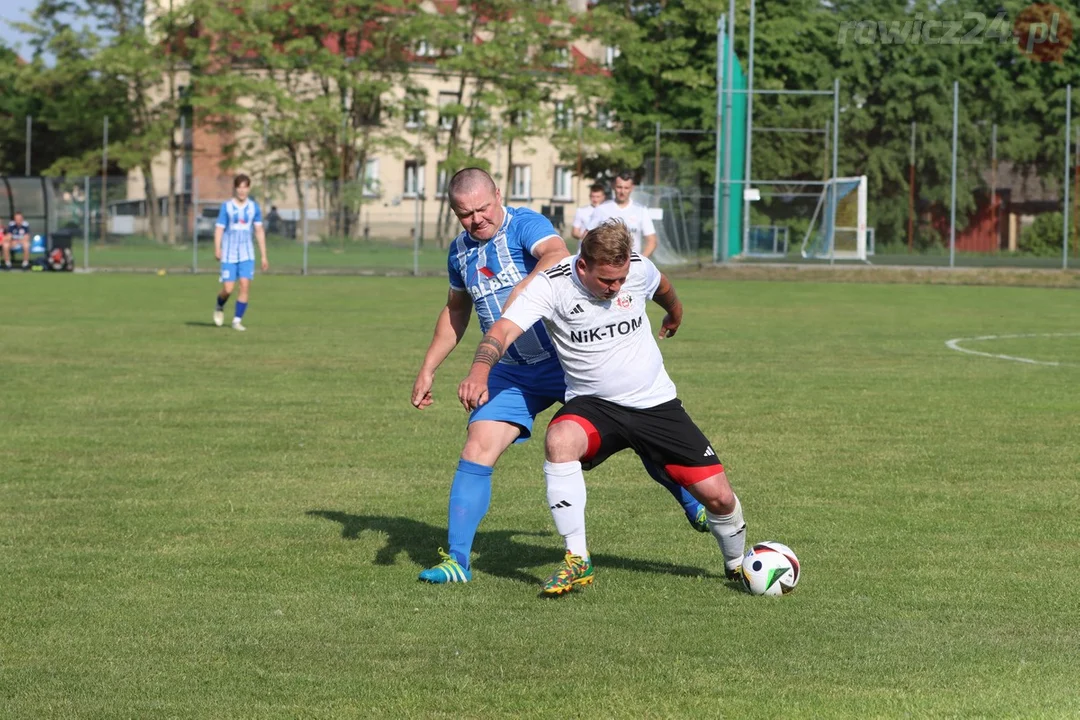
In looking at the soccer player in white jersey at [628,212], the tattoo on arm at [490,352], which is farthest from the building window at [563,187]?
the tattoo on arm at [490,352]

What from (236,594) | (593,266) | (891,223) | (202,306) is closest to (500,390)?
(593,266)

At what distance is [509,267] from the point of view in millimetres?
7023

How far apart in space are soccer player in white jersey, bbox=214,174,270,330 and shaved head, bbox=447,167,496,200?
1513 centimetres

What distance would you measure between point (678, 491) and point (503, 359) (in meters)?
1.00

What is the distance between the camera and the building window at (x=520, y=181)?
1918 inches

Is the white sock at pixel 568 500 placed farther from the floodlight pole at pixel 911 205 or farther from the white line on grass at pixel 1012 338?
the floodlight pole at pixel 911 205

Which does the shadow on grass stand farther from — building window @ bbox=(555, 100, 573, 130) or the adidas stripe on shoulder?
building window @ bbox=(555, 100, 573, 130)

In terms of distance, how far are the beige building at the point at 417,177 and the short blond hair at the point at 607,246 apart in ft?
112

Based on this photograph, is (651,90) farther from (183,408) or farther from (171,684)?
(171,684)

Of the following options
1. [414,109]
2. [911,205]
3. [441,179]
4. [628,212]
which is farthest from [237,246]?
[414,109]

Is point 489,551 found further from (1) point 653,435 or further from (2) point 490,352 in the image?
(2) point 490,352

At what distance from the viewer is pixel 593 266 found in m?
6.31

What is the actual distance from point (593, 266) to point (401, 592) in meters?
1.58

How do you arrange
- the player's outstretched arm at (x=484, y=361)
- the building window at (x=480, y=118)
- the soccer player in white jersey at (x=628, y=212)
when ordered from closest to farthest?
1. the player's outstretched arm at (x=484, y=361)
2. the soccer player in white jersey at (x=628, y=212)
3. the building window at (x=480, y=118)
